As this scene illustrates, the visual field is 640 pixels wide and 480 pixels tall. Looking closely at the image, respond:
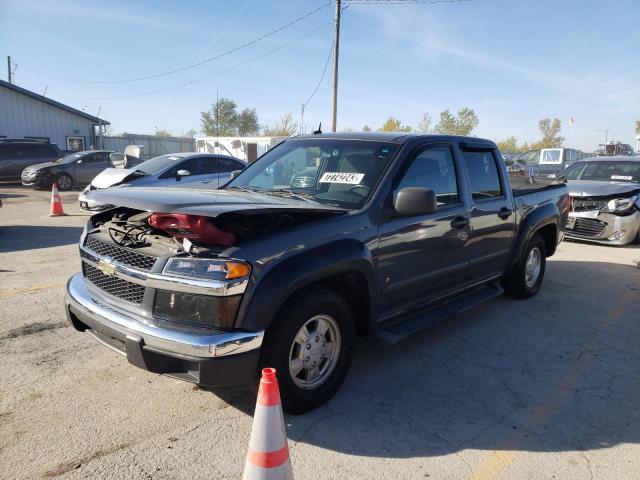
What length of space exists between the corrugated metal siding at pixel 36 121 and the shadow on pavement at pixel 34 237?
1928 centimetres

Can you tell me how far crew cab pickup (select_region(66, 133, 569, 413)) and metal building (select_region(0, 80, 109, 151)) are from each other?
26703 mm

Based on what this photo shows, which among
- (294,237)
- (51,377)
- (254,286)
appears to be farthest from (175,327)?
(51,377)

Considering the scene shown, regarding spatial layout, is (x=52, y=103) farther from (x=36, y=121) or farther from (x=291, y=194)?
(x=291, y=194)

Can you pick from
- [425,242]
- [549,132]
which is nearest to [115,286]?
[425,242]

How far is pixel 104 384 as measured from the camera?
139 inches

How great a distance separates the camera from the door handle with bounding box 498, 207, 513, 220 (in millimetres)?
5004

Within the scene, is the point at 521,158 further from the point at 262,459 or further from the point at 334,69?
the point at 262,459

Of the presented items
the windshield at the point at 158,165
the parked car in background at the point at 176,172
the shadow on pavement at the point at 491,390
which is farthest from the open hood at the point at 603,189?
the windshield at the point at 158,165

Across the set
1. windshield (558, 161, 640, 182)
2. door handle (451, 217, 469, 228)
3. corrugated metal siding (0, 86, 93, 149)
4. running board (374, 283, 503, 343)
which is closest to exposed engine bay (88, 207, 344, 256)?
running board (374, 283, 503, 343)

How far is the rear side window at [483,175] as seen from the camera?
4680 millimetres

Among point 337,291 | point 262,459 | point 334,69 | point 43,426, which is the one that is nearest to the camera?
point 262,459

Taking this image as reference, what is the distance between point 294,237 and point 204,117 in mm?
51448

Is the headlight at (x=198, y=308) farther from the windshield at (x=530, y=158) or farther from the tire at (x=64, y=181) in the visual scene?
the windshield at (x=530, y=158)

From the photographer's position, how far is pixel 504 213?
5062mm
